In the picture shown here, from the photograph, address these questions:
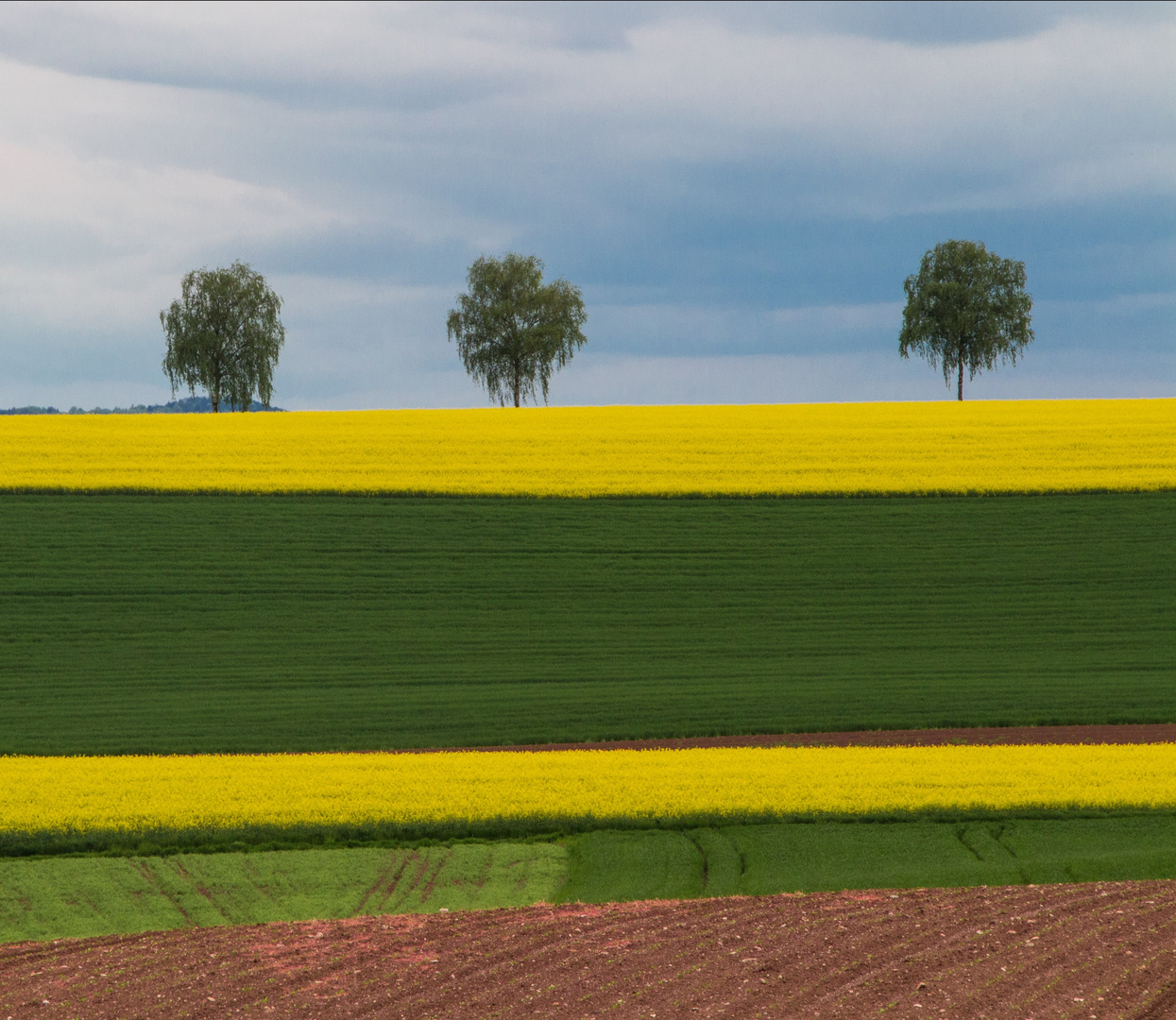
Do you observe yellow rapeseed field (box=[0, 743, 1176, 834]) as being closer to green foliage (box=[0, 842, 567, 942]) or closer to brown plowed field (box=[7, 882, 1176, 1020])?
green foliage (box=[0, 842, 567, 942])

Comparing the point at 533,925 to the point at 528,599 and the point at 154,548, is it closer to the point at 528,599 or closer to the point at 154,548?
the point at 528,599

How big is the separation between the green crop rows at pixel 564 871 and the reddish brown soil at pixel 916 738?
4940mm

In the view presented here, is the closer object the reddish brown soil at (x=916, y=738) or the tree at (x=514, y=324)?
the reddish brown soil at (x=916, y=738)

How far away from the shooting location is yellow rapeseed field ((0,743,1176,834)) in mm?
12812

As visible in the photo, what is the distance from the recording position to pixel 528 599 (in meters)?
25.5

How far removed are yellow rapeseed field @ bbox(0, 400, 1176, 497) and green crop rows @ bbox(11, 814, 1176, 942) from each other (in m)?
20.3

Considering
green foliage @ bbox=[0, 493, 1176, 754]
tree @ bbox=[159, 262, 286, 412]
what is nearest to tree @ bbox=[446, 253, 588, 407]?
tree @ bbox=[159, 262, 286, 412]

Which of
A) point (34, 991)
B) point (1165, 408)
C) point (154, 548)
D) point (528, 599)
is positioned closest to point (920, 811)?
point (34, 991)

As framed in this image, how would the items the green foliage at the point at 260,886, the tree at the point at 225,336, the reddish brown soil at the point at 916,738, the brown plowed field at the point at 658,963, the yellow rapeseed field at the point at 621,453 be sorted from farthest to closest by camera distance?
Answer: the tree at the point at 225,336 < the yellow rapeseed field at the point at 621,453 < the reddish brown soil at the point at 916,738 < the green foliage at the point at 260,886 < the brown plowed field at the point at 658,963

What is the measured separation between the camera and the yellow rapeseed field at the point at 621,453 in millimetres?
32500

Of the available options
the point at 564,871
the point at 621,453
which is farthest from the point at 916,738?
the point at 621,453

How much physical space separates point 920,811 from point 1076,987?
5335 millimetres

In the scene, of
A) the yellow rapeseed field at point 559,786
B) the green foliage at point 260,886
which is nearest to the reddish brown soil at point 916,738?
the yellow rapeseed field at point 559,786

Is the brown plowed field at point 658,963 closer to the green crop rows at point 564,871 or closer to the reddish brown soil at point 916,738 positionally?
the green crop rows at point 564,871
